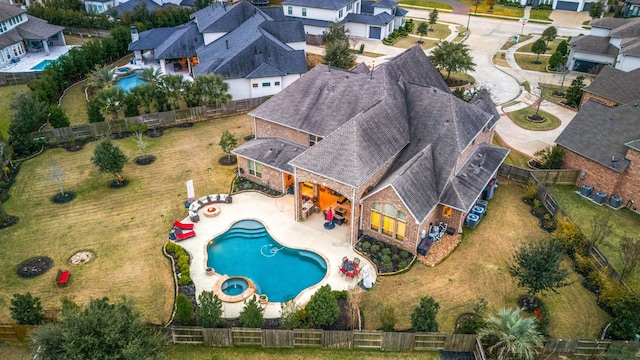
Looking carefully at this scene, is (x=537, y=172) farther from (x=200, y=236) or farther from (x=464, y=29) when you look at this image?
(x=464, y=29)

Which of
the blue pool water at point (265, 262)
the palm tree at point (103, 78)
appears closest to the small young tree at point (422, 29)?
the palm tree at point (103, 78)

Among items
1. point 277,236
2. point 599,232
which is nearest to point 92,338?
point 277,236

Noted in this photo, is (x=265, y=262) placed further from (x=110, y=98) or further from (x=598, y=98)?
(x=598, y=98)

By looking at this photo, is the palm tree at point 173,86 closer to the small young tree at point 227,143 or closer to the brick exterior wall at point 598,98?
→ the small young tree at point 227,143

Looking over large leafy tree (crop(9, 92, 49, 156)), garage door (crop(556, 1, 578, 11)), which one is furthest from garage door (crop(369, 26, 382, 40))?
large leafy tree (crop(9, 92, 49, 156))

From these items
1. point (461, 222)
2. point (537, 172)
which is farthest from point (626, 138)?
point (461, 222)
